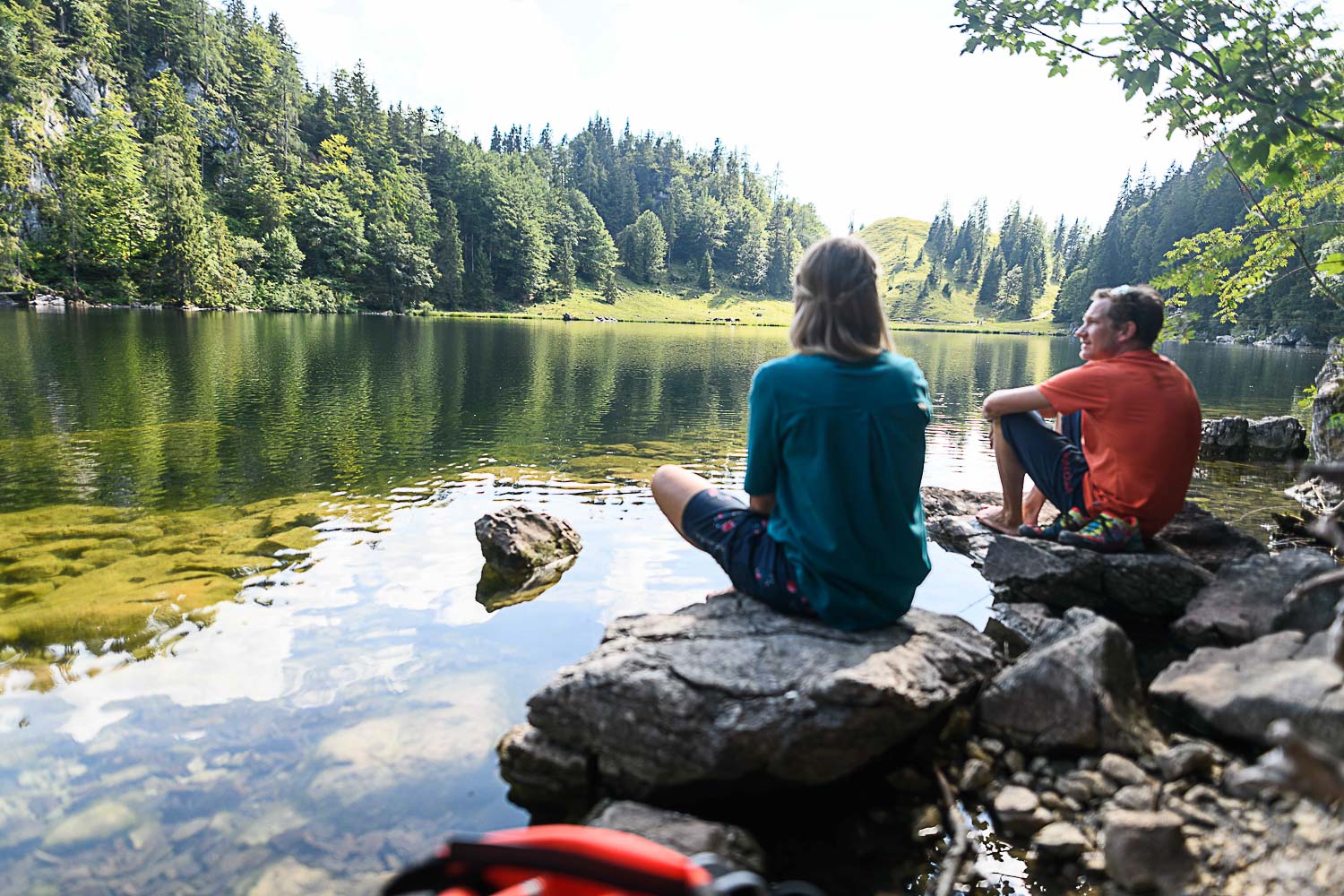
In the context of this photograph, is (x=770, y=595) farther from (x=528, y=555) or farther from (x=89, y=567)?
(x=89, y=567)

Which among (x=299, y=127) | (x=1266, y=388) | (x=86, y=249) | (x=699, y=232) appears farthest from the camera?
(x=699, y=232)

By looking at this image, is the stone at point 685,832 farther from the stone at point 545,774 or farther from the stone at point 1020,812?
the stone at point 1020,812

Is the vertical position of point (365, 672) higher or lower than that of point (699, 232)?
lower

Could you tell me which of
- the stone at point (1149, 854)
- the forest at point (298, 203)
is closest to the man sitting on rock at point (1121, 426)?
the stone at point (1149, 854)

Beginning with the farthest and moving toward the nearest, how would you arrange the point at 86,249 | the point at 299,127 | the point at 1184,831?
1. the point at 299,127
2. the point at 86,249
3. the point at 1184,831

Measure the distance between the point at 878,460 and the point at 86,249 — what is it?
283 feet

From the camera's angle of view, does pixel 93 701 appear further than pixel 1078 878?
Yes

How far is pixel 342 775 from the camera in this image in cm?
388

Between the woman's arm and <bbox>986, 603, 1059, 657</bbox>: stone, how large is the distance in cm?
214

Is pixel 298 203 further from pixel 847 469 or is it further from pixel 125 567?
pixel 847 469

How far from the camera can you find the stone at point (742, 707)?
10.9 feet

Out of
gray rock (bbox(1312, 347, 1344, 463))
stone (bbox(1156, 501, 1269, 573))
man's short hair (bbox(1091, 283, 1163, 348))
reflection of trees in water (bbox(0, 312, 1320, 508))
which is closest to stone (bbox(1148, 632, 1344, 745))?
stone (bbox(1156, 501, 1269, 573))

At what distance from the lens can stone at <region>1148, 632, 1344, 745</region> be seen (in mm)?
3012

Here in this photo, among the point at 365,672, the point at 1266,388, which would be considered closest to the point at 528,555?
the point at 365,672
